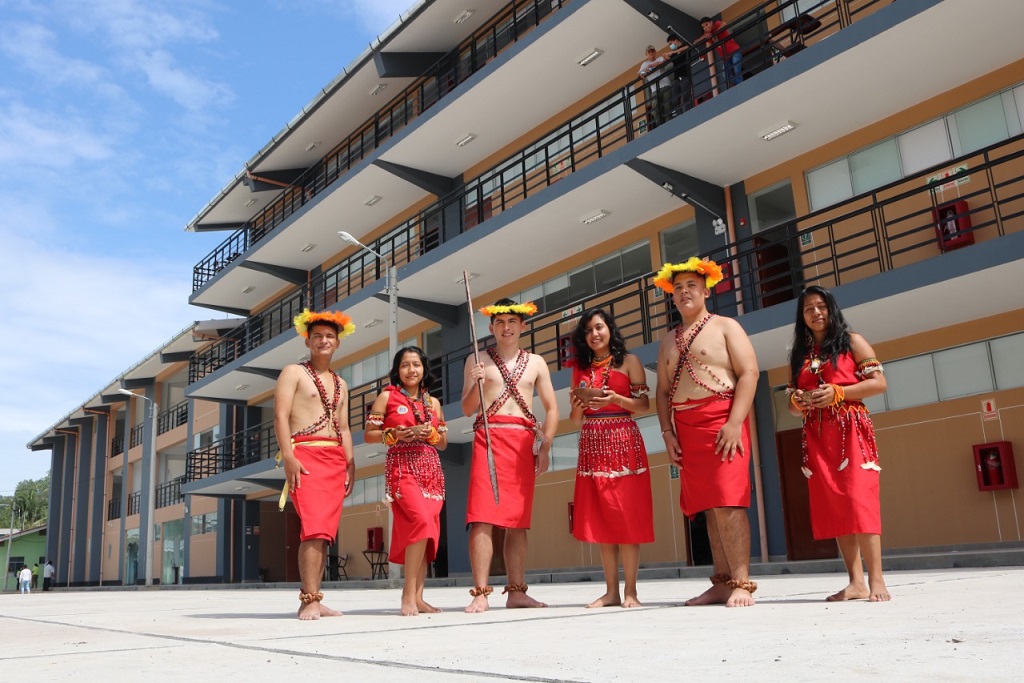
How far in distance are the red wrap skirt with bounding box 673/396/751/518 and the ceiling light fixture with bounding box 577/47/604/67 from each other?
12600 mm

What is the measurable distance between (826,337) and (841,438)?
643mm

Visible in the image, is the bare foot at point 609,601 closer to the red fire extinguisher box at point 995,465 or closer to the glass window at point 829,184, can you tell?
the red fire extinguisher box at point 995,465

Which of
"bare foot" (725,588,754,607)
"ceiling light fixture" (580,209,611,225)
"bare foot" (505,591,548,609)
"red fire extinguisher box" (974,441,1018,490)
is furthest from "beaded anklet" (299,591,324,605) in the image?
"ceiling light fixture" (580,209,611,225)

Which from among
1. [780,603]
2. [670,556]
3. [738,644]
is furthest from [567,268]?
[738,644]

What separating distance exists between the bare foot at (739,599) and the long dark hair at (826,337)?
1.31 meters

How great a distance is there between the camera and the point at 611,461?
5.77 m

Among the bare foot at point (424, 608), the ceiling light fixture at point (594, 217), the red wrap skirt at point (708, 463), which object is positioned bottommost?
the bare foot at point (424, 608)

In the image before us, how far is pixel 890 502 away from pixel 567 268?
807 centimetres

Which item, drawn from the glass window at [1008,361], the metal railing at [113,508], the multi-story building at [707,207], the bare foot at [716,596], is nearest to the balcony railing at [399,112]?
the multi-story building at [707,207]

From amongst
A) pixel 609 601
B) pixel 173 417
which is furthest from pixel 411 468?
pixel 173 417

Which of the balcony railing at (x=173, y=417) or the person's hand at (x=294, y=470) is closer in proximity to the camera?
the person's hand at (x=294, y=470)

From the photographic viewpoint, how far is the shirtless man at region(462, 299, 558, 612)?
236 inches

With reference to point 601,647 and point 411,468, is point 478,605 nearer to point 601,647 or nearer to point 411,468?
point 411,468

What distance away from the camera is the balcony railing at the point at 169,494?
35.5 m
